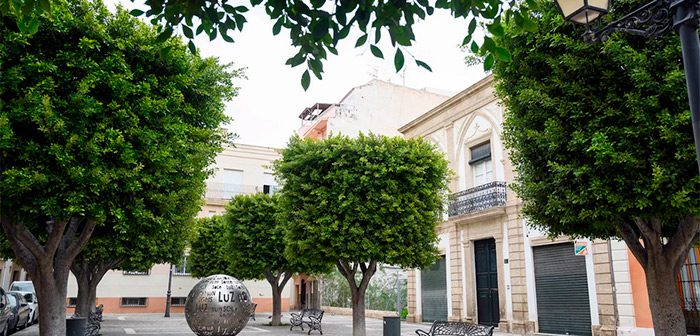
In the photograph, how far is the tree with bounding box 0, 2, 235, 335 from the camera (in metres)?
8.34

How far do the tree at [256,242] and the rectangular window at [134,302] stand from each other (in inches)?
607

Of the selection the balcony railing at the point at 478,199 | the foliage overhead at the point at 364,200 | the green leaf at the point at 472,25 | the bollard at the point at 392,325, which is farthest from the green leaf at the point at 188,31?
the balcony railing at the point at 478,199

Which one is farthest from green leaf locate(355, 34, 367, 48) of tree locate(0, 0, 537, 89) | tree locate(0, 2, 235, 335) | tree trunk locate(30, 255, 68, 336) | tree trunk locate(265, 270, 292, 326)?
tree trunk locate(265, 270, 292, 326)

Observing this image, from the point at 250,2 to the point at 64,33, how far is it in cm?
575

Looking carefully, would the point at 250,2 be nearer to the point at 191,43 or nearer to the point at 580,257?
the point at 191,43

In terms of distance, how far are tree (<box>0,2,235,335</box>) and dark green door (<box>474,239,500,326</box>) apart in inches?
491

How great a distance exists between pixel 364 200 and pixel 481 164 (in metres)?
7.75

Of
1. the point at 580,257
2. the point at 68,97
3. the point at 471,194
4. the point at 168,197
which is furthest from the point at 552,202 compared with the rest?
the point at 471,194

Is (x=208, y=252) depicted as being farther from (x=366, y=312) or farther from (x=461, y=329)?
(x=461, y=329)

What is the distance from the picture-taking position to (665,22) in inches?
178

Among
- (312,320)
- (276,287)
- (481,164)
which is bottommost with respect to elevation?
(312,320)

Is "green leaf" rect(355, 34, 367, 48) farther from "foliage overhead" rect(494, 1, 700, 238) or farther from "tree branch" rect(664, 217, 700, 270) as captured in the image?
"tree branch" rect(664, 217, 700, 270)

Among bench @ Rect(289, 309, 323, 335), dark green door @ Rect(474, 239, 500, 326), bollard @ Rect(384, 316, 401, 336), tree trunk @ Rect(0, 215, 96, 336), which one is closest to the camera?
tree trunk @ Rect(0, 215, 96, 336)

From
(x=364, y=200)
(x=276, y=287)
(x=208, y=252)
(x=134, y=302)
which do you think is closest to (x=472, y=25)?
(x=364, y=200)
